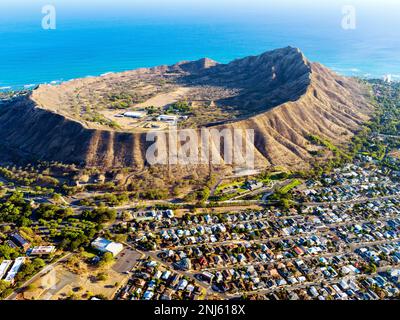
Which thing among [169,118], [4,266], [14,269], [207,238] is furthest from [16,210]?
[169,118]

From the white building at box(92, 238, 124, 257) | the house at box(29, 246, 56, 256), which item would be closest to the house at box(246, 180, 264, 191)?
the white building at box(92, 238, 124, 257)

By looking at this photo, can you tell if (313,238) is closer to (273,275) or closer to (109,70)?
(273,275)

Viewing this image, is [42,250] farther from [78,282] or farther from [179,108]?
[179,108]

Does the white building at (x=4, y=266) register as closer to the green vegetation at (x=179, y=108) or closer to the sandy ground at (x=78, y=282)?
the sandy ground at (x=78, y=282)

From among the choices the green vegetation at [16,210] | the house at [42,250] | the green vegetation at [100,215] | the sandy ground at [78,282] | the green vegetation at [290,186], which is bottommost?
the sandy ground at [78,282]

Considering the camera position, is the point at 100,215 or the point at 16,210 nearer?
the point at 100,215

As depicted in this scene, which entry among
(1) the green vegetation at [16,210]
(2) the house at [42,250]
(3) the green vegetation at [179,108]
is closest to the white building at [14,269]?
(2) the house at [42,250]
